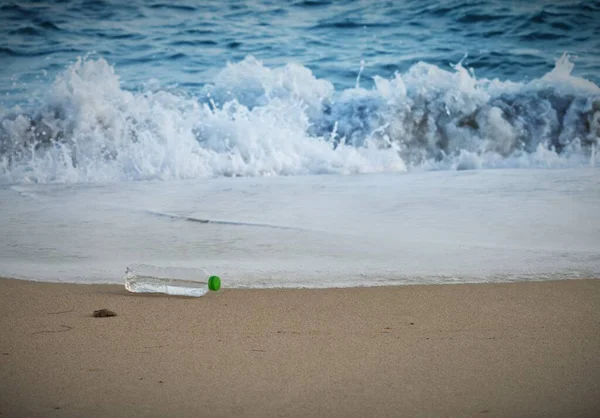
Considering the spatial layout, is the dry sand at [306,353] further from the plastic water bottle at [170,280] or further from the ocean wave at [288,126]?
the ocean wave at [288,126]

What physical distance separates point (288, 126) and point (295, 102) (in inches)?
6.7

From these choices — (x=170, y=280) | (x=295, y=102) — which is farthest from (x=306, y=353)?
(x=295, y=102)

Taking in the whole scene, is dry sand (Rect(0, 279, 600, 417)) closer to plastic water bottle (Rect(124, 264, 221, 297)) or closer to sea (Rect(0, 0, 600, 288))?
plastic water bottle (Rect(124, 264, 221, 297))

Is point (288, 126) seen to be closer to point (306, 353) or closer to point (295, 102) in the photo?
point (295, 102)

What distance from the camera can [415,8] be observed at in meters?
4.00

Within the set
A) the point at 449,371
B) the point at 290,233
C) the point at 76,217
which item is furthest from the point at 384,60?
the point at 449,371

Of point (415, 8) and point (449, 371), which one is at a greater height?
point (415, 8)

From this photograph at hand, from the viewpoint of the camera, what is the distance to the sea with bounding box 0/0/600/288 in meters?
3.84

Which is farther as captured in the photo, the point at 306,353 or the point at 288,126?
the point at 288,126

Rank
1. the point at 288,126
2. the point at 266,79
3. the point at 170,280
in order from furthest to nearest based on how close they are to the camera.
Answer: the point at 288,126
the point at 266,79
the point at 170,280

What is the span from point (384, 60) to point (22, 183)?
1933 mm

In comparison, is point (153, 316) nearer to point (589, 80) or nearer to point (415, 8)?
point (415, 8)

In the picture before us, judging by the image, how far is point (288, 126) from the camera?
417 cm

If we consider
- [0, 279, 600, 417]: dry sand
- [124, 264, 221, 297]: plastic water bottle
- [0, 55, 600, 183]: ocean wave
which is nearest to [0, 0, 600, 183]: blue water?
[0, 55, 600, 183]: ocean wave
